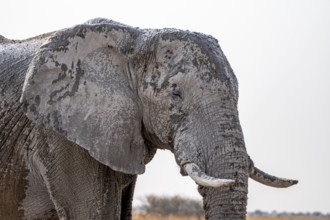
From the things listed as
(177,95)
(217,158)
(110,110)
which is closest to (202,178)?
(217,158)

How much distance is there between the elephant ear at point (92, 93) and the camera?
274 inches

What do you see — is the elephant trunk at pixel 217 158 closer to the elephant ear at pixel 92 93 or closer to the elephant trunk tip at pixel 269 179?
the elephant trunk tip at pixel 269 179

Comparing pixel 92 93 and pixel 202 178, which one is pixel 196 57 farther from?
pixel 202 178

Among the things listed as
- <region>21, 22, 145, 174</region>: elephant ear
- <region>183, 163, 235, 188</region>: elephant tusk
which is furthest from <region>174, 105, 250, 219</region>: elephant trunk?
<region>21, 22, 145, 174</region>: elephant ear

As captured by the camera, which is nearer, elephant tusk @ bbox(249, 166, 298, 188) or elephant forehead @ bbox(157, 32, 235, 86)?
elephant forehead @ bbox(157, 32, 235, 86)

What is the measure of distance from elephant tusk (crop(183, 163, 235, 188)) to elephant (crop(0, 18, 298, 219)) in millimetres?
120

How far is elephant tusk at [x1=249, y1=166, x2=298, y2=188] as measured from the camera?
6.84 meters

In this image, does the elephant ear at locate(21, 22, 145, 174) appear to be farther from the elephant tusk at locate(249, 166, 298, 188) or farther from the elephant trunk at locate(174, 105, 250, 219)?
the elephant tusk at locate(249, 166, 298, 188)

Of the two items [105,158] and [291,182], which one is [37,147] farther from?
[291,182]

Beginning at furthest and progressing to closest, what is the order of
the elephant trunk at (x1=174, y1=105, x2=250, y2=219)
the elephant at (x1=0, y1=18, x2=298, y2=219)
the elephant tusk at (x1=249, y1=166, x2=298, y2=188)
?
the elephant tusk at (x1=249, y1=166, x2=298, y2=188) < the elephant at (x1=0, y1=18, x2=298, y2=219) < the elephant trunk at (x1=174, y1=105, x2=250, y2=219)

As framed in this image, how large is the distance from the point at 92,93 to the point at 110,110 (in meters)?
0.17

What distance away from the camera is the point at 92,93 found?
7020 mm

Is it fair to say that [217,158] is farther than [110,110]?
No


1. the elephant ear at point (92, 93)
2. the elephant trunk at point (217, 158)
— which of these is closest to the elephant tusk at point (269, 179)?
the elephant trunk at point (217, 158)
